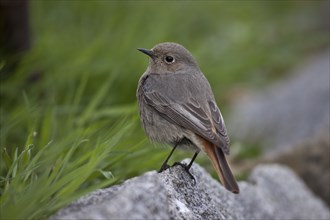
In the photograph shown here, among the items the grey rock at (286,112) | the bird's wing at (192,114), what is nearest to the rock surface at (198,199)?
the bird's wing at (192,114)

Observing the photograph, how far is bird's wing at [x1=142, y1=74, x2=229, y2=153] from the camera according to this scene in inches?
177

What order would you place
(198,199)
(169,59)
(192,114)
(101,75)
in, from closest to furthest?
(198,199) < (192,114) < (169,59) < (101,75)

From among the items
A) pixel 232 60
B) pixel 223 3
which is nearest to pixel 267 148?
pixel 232 60

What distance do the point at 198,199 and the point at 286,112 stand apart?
500 centimetres

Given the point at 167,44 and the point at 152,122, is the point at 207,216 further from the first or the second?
the point at 167,44

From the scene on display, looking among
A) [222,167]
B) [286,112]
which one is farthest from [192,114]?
[286,112]

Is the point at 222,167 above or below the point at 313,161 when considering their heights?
above

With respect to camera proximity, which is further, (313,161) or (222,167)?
(313,161)

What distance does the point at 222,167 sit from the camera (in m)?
4.20

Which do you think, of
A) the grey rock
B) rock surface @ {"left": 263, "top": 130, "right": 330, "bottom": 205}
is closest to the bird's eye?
rock surface @ {"left": 263, "top": 130, "right": 330, "bottom": 205}

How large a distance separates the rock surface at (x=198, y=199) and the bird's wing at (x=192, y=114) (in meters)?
0.31

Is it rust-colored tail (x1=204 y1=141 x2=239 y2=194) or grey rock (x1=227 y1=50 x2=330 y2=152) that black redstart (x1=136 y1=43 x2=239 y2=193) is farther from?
grey rock (x1=227 y1=50 x2=330 y2=152)

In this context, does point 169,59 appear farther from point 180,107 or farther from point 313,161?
point 313,161

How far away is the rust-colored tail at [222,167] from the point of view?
13.1 ft
